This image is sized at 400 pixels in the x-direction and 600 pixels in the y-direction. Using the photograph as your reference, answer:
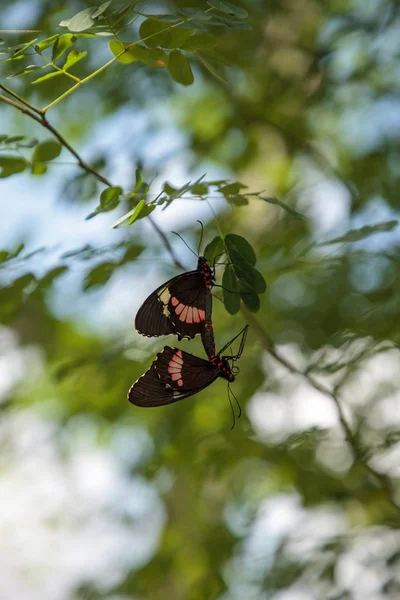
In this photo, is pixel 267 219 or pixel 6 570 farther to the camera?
pixel 6 570

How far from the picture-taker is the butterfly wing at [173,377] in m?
0.55

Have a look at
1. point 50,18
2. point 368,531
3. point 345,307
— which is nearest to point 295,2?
point 50,18

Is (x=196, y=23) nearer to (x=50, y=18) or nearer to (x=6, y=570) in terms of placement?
(x=50, y=18)

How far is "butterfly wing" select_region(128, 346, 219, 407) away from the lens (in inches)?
21.7

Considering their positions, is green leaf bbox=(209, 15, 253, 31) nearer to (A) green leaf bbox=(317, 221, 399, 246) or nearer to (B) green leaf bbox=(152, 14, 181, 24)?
(B) green leaf bbox=(152, 14, 181, 24)

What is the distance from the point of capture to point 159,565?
1.65m

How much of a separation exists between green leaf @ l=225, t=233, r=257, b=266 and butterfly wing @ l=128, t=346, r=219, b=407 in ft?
0.53

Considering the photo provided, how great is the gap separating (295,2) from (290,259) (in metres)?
1.26

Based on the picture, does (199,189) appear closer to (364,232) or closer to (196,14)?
(196,14)

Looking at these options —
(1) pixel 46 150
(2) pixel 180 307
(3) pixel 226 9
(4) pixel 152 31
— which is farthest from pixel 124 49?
(2) pixel 180 307

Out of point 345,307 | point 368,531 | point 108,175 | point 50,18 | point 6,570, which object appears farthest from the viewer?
point 6,570

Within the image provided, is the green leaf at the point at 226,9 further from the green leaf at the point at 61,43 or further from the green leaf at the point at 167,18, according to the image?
the green leaf at the point at 61,43

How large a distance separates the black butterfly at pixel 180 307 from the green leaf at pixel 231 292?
0.20 ft

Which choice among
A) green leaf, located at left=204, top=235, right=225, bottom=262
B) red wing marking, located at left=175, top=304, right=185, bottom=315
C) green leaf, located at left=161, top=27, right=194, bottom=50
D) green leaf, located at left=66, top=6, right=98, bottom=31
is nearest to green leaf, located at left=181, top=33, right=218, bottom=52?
green leaf, located at left=161, top=27, right=194, bottom=50
